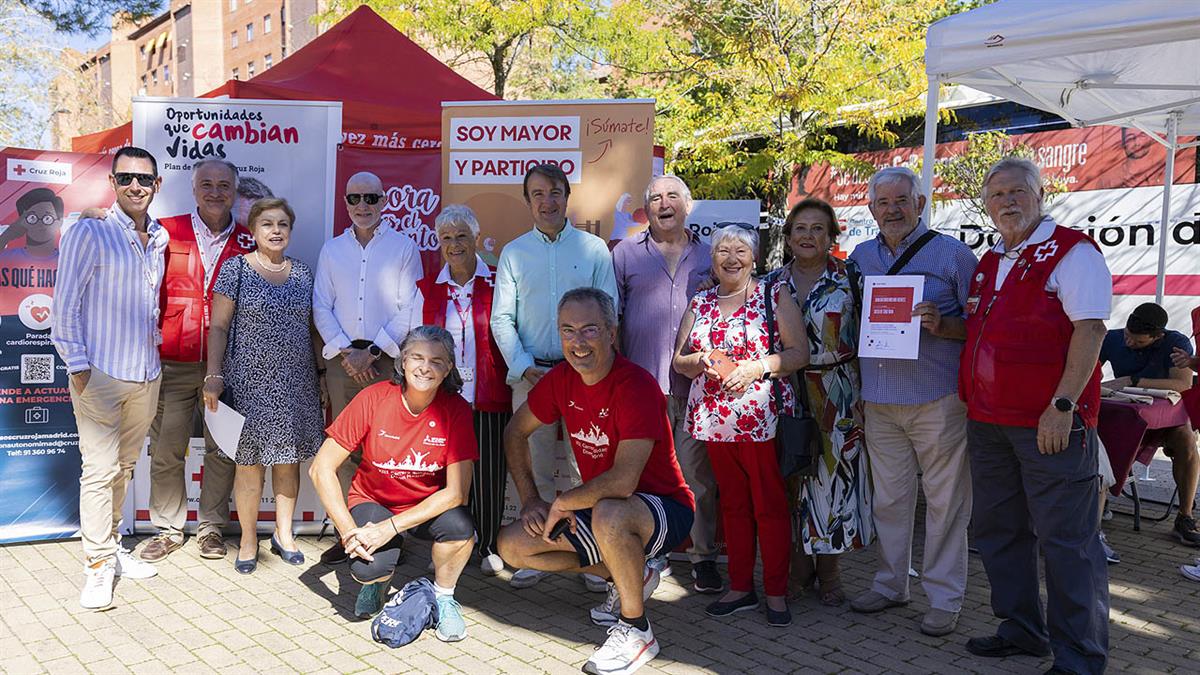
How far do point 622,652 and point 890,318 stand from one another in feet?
5.94

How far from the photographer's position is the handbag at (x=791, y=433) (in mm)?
3795

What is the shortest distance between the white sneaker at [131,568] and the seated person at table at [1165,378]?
227 inches

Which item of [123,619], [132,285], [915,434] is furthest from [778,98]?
[123,619]

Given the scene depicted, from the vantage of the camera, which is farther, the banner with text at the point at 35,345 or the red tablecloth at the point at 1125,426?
the red tablecloth at the point at 1125,426

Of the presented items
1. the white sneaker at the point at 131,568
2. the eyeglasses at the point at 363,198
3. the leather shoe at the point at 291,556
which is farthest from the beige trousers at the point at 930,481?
the white sneaker at the point at 131,568

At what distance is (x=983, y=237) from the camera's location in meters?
14.0

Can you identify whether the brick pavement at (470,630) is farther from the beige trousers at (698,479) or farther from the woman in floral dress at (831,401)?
the woman in floral dress at (831,401)

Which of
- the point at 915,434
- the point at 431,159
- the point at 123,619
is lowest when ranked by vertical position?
the point at 123,619

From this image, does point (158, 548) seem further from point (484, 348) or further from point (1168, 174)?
point (1168, 174)

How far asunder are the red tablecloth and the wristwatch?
2.44 m

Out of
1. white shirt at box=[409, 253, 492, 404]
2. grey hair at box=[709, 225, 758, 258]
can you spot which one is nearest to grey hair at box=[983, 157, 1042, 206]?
grey hair at box=[709, 225, 758, 258]

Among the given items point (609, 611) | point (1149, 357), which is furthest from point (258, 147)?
point (1149, 357)

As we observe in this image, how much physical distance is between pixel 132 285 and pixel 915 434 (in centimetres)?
379

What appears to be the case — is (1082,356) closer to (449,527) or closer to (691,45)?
(449,527)
